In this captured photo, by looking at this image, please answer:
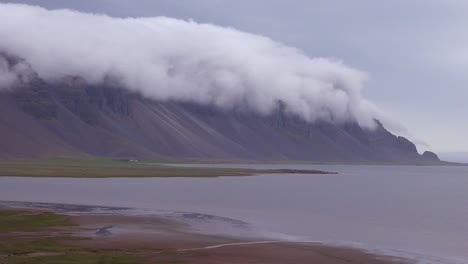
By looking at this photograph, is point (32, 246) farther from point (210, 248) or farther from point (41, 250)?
point (210, 248)

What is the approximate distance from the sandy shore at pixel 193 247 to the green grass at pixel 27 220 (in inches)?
68.4

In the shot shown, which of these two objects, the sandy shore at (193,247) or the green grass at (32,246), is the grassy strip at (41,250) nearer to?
the green grass at (32,246)

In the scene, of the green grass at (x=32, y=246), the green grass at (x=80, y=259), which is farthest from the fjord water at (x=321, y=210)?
the green grass at (x=32, y=246)

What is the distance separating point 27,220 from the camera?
5375cm

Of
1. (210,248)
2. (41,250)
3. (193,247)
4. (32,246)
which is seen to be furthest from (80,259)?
(210,248)

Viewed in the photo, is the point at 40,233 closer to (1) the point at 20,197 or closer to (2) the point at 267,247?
(2) the point at 267,247

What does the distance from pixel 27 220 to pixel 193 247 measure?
17.0 meters

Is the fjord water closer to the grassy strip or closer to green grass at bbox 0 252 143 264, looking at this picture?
the grassy strip

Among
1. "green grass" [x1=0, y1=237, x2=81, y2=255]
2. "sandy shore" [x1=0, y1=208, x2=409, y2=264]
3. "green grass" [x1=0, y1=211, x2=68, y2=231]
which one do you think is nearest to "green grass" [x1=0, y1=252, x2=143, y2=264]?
"sandy shore" [x1=0, y1=208, x2=409, y2=264]

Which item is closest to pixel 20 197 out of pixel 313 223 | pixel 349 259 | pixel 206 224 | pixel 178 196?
pixel 178 196

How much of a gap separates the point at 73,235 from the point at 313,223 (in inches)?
991

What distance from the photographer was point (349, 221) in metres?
66.3

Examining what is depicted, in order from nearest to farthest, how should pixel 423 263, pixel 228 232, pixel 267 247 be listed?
pixel 423 263 < pixel 267 247 < pixel 228 232

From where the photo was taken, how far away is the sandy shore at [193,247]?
130 feet
